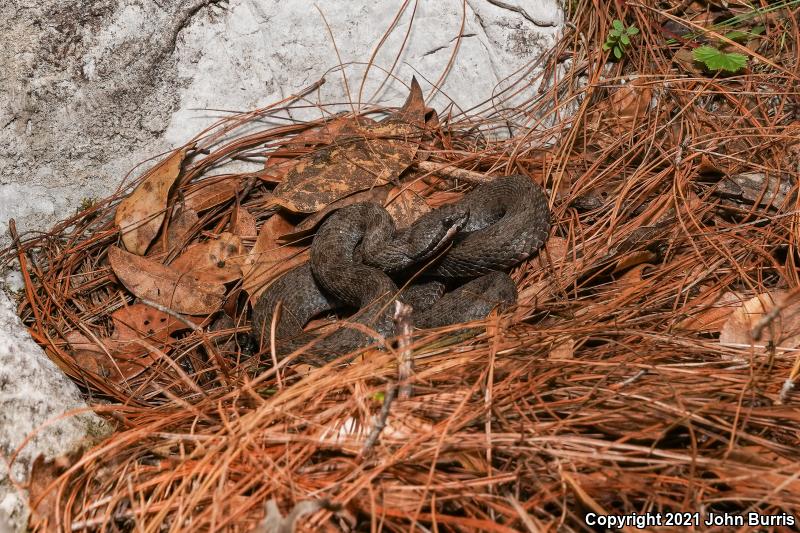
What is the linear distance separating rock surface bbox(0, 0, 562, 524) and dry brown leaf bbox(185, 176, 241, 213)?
0.33 metres

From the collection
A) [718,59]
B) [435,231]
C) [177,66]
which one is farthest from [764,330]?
[177,66]

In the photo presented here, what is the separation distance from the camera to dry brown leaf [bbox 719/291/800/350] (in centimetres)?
324

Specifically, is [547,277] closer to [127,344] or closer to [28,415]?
[127,344]

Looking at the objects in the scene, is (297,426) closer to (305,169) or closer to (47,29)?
(305,169)

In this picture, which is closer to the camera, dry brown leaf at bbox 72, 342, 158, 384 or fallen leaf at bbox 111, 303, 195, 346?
dry brown leaf at bbox 72, 342, 158, 384

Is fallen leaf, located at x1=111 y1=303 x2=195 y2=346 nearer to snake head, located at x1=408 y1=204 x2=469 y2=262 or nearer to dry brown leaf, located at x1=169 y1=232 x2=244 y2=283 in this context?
dry brown leaf, located at x1=169 y1=232 x2=244 y2=283

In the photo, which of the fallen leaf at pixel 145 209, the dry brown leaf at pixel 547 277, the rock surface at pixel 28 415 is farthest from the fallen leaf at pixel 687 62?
the rock surface at pixel 28 415

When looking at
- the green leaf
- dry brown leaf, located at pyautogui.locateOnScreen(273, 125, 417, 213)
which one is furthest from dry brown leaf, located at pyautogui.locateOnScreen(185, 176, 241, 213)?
the green leaf

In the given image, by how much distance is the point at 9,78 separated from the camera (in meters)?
4.05

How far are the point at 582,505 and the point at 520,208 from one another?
2307 millimetres

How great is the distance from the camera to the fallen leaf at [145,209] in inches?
176

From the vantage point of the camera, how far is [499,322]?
137 inches

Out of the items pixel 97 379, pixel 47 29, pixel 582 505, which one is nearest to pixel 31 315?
pixel 97 379

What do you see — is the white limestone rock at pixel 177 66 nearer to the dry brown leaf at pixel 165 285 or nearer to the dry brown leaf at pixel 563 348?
the dry brown leaf at pixel 165 285
